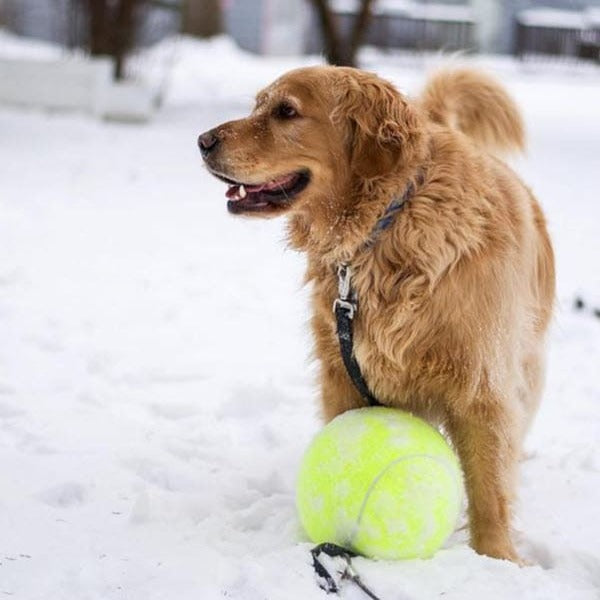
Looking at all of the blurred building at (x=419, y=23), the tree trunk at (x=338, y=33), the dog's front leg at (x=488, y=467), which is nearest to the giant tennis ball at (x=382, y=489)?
the dog's front leg at (x=488, y=467)

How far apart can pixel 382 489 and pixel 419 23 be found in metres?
29.3

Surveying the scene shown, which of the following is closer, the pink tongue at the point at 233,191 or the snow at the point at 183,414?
the snow at the point at 183,414

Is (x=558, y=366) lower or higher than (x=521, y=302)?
lower

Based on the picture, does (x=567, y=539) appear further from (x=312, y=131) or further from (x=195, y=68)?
(x=195, y=68)

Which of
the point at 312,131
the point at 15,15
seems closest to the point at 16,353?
the point at 312,131

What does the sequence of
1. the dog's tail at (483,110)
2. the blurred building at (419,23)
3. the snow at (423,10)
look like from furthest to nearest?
the snow at (423,10)
the blurred building at (419,23)
the dog's tail at (483,110)

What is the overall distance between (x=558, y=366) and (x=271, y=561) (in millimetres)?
2715

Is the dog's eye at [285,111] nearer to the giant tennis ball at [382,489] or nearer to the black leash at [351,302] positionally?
the black leash at [351,302]

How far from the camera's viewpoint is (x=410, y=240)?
2.83 m

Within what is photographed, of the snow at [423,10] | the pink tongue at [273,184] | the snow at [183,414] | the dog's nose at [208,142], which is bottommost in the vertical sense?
the snow at [183,414]

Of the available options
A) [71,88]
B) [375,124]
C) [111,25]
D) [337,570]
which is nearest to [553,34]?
[111,25]

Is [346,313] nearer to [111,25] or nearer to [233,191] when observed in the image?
[233,191]

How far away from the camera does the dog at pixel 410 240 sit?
281 cm

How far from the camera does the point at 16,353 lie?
4.56m
